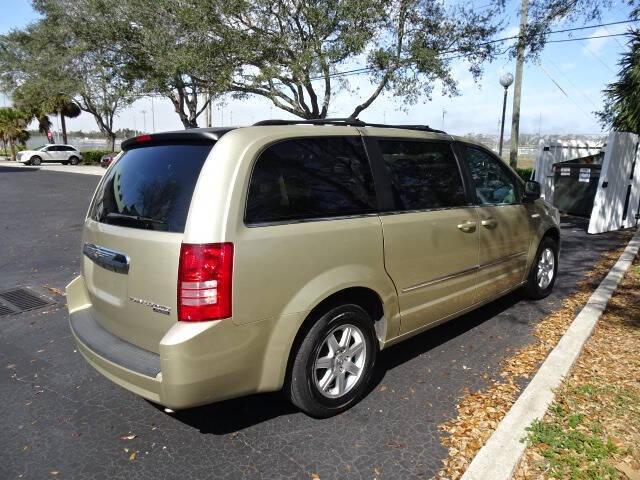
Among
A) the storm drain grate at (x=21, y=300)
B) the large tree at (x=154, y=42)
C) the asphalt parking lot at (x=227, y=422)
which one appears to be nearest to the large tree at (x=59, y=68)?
A: the large tree at (x=154, y=42)

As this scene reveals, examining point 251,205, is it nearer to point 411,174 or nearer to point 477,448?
point 411,174

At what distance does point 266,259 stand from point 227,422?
1.17 metres

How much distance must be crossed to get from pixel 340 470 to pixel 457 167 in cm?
252

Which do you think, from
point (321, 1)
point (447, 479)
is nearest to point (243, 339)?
point (447, 479)

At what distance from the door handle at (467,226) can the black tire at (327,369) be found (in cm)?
116

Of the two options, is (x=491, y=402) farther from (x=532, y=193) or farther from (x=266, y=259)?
(x=532, y=193)

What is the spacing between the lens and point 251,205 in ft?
8.64

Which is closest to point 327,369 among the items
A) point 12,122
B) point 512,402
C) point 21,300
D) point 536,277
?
point 512,402

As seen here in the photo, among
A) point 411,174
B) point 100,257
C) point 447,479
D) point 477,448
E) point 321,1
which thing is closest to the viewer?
point 447,479

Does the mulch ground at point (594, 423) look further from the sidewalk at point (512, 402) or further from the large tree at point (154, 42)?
the large tree at point (154, 42)

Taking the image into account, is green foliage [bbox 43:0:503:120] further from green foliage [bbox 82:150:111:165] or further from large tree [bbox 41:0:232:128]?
green foliage [bbox 82:150:111:165]

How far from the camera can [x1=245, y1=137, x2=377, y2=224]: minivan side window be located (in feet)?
8.89

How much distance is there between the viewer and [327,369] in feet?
10.2

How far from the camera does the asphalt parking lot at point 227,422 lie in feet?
8.74
